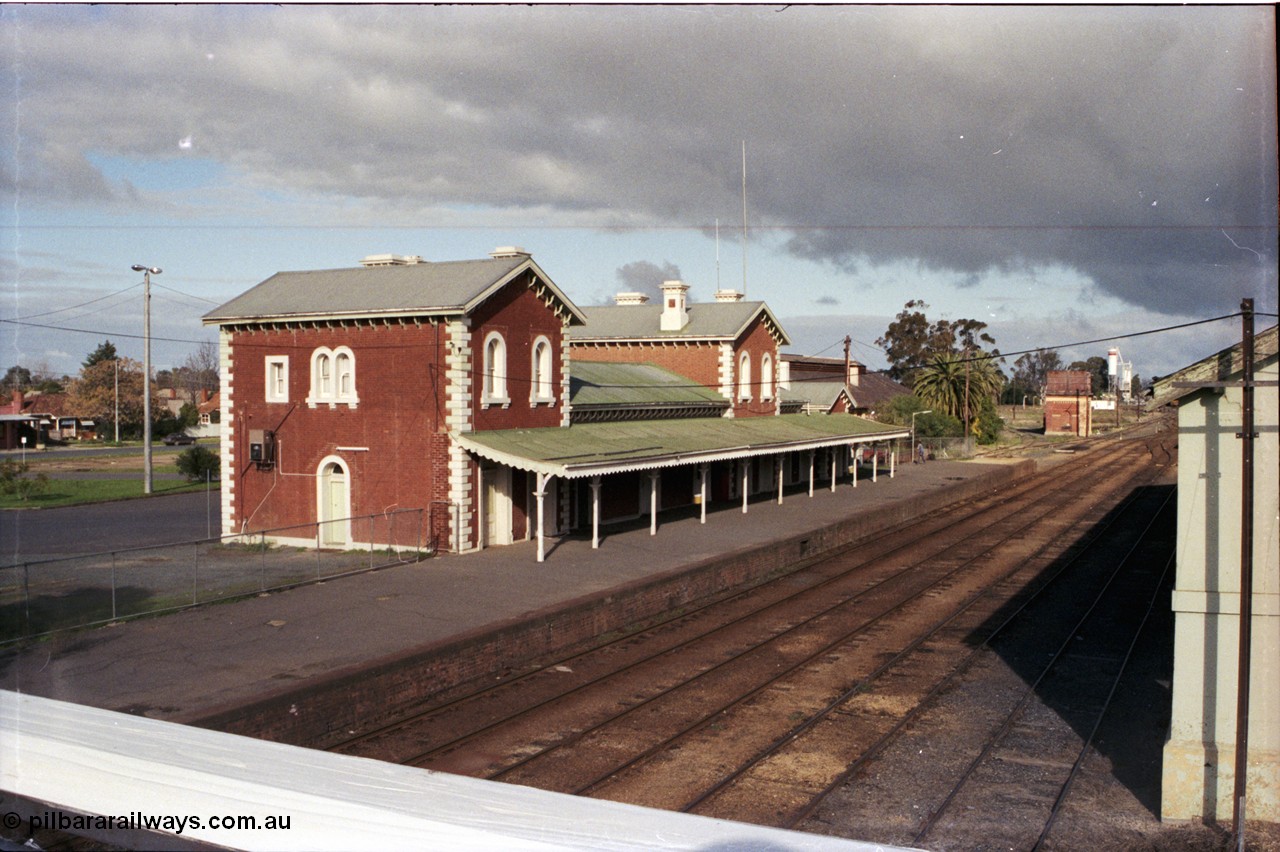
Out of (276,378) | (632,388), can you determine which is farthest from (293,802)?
(632,388)

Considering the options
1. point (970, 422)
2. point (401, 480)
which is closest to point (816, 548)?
point (401, 480)

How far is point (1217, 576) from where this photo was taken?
920 centimetres

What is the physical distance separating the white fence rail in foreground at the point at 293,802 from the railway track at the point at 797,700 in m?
5.71

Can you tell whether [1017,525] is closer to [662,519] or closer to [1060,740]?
[662,519]

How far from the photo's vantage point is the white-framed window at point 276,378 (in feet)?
84.5

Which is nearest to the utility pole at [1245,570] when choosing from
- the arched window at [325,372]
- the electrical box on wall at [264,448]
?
the arched window at [325,372]

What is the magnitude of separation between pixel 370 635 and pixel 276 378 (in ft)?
42.2

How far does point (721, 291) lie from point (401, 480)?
23.7m

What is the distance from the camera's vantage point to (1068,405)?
101m

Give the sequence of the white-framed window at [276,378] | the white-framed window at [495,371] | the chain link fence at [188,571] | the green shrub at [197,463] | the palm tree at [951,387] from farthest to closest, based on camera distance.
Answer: the palm tree at [951,387]
the green shrub at [197,463]
the white-framed window at [276,378]
the white-framed window at [495,371]
the chain link fence at [188,571]

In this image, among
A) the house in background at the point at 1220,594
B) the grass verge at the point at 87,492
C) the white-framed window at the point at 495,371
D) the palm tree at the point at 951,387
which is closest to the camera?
the house in background at the point at 1220,594

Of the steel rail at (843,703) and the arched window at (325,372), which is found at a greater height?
the arched window at (325,372)

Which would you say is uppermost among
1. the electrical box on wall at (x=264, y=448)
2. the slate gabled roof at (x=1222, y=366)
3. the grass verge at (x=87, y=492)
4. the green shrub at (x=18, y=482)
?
the slate gabled roof at (x=1222, y=366)

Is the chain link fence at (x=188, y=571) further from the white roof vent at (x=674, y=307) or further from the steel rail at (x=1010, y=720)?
the white roof vent at (x=674, y=307)
